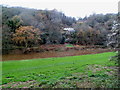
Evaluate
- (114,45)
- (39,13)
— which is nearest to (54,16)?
(39,13)

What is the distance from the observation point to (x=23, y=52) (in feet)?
54.9

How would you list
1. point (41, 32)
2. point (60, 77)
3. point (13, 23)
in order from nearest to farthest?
point (60, 77)
point (13, 23)
point (41, 32)

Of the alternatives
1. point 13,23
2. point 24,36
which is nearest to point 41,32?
point 24,36

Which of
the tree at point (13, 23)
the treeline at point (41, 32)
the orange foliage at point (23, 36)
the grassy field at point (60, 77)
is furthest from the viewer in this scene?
the tree at point (13, 23)

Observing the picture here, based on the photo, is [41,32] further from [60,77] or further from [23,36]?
[60,77]

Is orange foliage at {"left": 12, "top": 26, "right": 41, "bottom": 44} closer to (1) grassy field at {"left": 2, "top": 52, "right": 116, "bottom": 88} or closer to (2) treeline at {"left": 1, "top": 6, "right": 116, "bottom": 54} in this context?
(2) treeline at {"left": 1, "top": 6, "right": 116, "bottom": 54}

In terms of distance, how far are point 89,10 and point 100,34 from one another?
2051 cm

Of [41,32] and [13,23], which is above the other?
[13,23]

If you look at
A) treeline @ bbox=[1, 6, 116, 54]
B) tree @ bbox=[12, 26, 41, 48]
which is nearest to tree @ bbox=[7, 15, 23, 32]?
treeline @ bbox=[1, 6, 116, 54]

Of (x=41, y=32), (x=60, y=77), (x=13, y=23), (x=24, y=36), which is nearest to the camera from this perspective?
(x=60, y=77)

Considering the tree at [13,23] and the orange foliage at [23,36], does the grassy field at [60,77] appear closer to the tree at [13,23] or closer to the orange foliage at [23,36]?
the orange foliage at [23,36]

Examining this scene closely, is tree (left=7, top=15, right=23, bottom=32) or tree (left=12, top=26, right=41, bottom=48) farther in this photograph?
tree (left=7, top=15, right=23, bottom=32)

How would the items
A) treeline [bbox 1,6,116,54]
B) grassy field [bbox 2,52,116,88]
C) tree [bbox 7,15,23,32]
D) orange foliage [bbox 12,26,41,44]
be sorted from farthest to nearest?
tree [bbox 7,15,23,32] → treeline [bbox 1,6,116,54] → orange foliage [bbox 12,26,41,44] → grassy field [bbox 2,52,116,88]

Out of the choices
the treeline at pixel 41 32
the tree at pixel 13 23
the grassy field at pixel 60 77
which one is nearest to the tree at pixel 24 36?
the treeline at pixel 41 32
